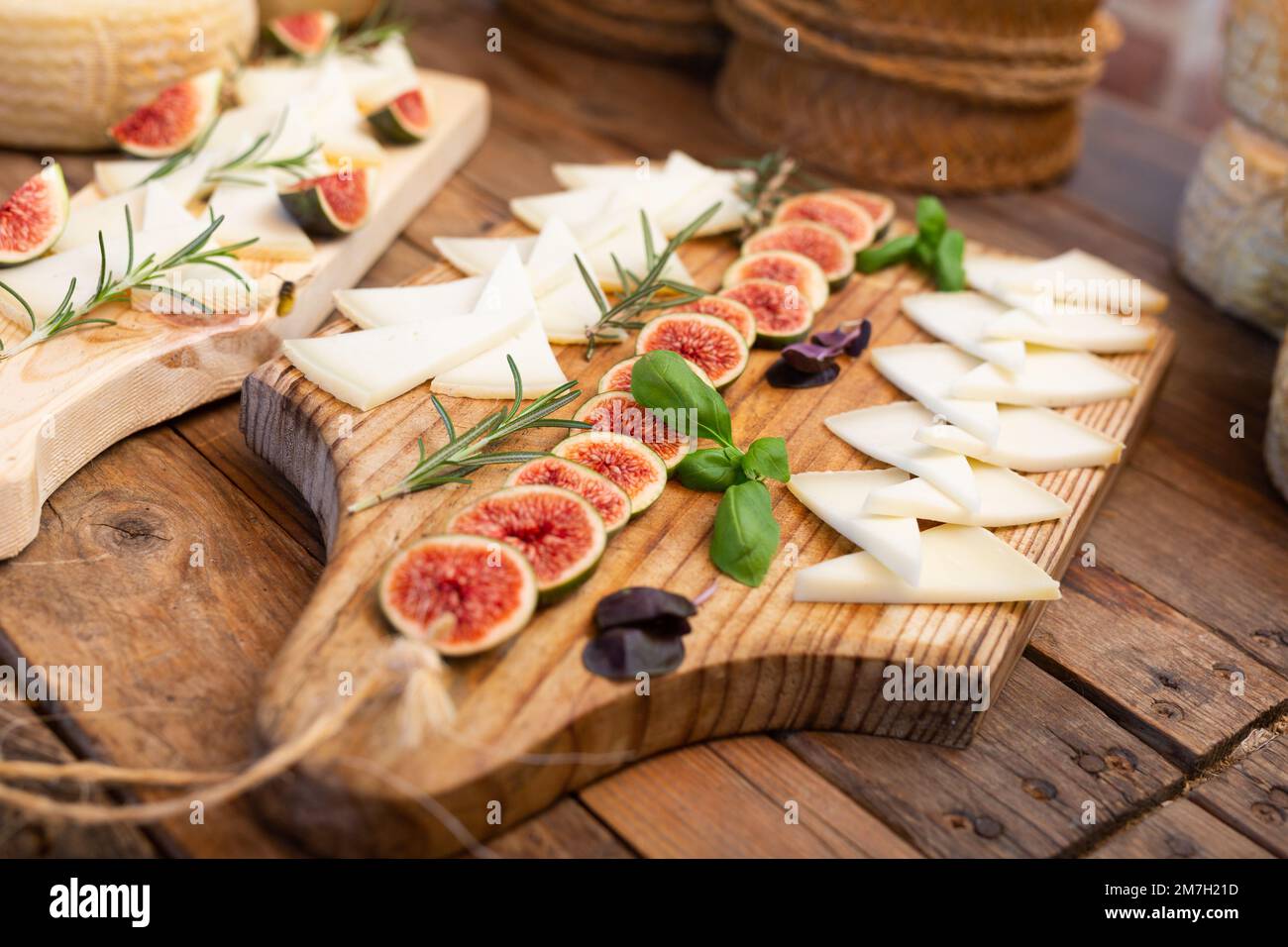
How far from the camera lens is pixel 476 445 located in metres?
1.75

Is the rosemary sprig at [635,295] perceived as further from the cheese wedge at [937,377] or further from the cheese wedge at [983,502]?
the cheese wedge at [983,502]

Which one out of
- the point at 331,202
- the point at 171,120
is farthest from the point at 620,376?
the point at 171,120

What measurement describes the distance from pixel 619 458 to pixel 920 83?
161 cm

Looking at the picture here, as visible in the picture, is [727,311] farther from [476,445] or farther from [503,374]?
[476,445]

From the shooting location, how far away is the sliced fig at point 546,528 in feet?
5.08

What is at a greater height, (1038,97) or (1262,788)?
(1038,97)

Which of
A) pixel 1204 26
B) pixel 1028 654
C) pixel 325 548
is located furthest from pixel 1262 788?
pixel 1204 26

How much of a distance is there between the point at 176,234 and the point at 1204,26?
515 cm

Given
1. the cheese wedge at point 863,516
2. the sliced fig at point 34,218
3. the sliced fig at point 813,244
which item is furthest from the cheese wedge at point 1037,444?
the sliced fig at point 34,218

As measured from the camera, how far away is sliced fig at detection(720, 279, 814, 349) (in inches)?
84.7

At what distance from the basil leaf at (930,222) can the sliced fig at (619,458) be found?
0.98 metres

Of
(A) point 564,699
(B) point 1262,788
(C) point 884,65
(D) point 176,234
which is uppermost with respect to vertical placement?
(C) point 884,65

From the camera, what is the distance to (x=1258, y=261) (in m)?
2.65
